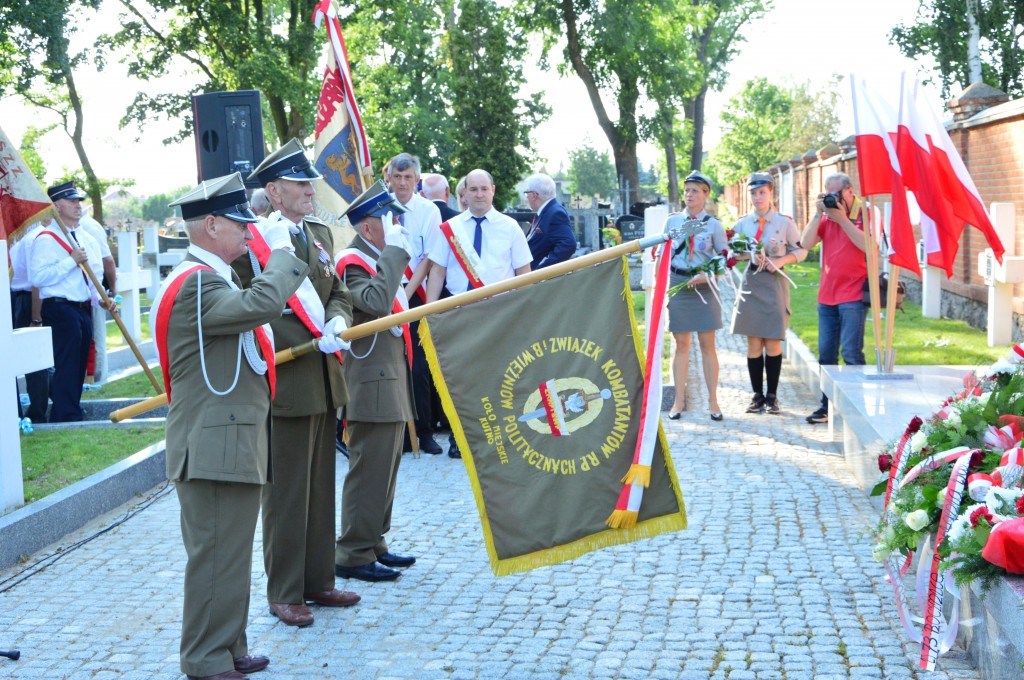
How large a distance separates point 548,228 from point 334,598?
5.11m

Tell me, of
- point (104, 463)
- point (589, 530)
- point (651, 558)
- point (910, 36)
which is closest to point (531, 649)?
point (589, 530)

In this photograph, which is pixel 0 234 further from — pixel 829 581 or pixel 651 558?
pixel 829 581

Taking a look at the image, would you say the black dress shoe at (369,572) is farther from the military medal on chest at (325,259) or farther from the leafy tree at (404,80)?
the leafy tree at (404,80)

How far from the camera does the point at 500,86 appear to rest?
35656 mm

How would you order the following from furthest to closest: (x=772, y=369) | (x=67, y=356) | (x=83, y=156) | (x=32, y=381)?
1. (x=83, y=156)
2. (x=67, y=356)
3. (x=32, y=381)
4. (x=772, y=369)

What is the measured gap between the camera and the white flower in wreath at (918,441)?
5207mm

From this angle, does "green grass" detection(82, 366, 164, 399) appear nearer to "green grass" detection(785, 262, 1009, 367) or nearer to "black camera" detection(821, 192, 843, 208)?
"black camera" detection(821, 192, 843, 208)

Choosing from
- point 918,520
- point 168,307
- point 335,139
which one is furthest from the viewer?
point 335,139

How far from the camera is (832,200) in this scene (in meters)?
9.23

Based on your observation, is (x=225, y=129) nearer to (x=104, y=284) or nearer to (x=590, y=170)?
(x=104, y=284)

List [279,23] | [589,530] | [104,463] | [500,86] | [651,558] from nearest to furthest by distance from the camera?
[589,530], [651,558], [104,463], [279,23], [500,86]

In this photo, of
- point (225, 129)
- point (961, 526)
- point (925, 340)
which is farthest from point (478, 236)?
point (925, 340)

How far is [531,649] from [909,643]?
1574mm

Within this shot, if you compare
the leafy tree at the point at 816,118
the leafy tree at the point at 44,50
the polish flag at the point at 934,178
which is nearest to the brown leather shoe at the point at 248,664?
the polish flag at the point at 934,178
